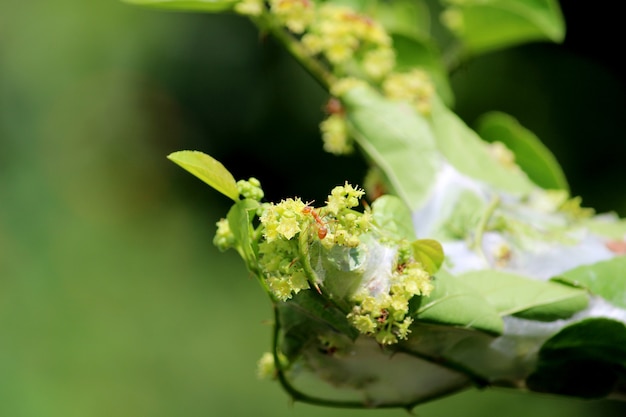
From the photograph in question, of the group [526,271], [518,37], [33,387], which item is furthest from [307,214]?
[33,387]

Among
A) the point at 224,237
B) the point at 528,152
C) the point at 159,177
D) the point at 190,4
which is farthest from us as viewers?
the point at 159,177

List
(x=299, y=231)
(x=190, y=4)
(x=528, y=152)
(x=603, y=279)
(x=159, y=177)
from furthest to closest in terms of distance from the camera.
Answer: (x=159, y=177) < (x=528, y=152) < (x=190, y=4) < (x=603, y=279) < (x=299, y=231)

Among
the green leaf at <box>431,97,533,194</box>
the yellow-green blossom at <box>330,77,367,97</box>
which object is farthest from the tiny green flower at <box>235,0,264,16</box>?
the green leaf at <box>431,97,533,194</box>

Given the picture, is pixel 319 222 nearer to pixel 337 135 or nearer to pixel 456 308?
pixel 456 308

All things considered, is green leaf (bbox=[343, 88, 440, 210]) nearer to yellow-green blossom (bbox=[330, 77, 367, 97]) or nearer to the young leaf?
yellow-green blossom (bbox=[330, 77, 367, 97])

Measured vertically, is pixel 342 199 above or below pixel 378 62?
below

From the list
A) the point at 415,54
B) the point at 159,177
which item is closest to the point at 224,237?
the point at 415,54
